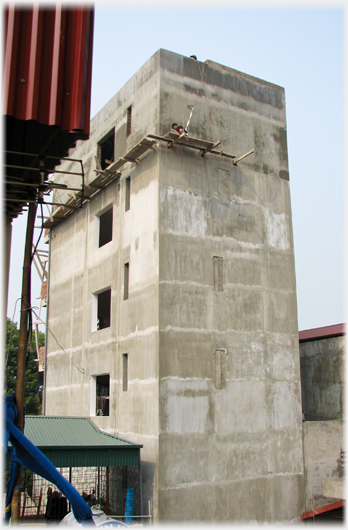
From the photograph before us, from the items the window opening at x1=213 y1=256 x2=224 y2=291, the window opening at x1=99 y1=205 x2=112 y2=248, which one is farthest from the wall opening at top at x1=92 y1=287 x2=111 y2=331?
the window opening at x1=213 y1=256 x2=224 y2=291

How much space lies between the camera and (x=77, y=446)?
19828 millimetres

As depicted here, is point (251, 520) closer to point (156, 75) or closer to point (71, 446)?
point (71, 446)

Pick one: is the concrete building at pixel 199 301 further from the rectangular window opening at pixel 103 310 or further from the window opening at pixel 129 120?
the rectangular window opening at pixel 103 310

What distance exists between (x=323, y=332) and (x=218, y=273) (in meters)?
8.10

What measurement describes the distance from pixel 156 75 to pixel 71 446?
52.2 ft

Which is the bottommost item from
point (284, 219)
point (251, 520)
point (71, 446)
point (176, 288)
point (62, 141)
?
point (251, 520)

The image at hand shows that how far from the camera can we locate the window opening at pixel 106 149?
2923 centimetres

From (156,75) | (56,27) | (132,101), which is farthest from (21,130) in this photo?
(132,101)

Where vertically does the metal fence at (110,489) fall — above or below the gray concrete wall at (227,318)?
below

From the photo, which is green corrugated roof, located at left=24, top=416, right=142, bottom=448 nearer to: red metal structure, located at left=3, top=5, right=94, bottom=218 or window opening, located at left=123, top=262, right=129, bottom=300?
window opening, located at left=123, top=262, right=129, bottom=300

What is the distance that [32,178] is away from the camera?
13.8 metres

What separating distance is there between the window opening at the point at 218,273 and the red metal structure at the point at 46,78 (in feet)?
39.4

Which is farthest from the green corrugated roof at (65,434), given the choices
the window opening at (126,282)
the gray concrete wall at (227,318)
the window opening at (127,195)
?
the window opening at (127,195)

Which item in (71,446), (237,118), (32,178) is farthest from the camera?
(237,118)
